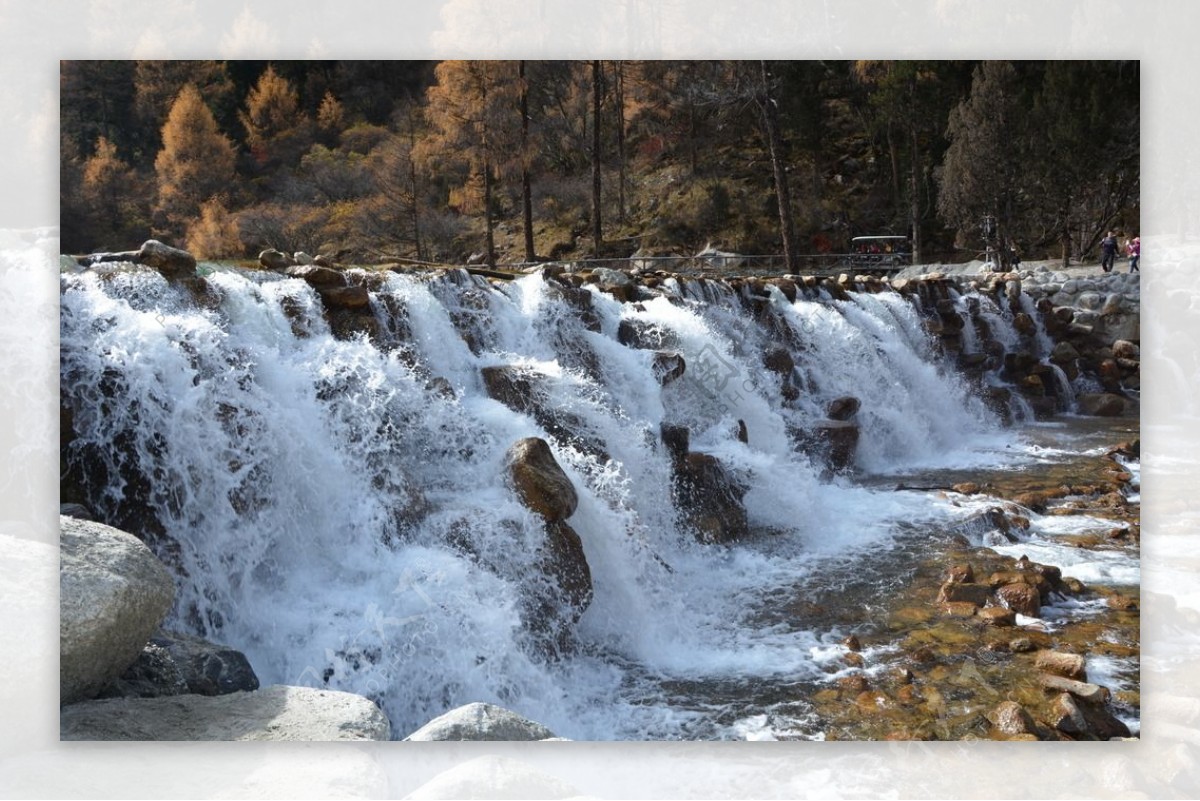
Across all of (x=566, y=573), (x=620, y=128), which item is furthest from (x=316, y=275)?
(x=566, y=573)

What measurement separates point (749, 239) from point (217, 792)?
26.3 ft

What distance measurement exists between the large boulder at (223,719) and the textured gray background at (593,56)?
1.7 inches

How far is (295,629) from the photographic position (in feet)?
12.0

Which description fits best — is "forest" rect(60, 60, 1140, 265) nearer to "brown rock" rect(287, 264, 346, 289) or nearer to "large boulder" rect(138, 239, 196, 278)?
"large boulder" rect(138, 239, 196, 278)

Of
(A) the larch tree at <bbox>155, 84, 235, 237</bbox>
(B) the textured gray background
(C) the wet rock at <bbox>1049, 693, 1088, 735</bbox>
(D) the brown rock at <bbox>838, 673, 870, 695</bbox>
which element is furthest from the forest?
(D) the brown rock at <bbox>838, 673, 870, 695</bbox>

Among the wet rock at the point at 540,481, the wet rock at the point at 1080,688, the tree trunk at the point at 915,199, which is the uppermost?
the tree trunk at the point at 915,199

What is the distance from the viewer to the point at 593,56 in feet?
12.8

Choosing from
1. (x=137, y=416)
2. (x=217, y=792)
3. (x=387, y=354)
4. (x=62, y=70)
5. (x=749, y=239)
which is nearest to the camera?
(x=217, y=792)

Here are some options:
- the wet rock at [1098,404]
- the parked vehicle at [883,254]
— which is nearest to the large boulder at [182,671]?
the wet rock at [1098,404]

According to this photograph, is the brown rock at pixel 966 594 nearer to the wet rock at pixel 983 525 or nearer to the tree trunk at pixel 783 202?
the wet rock at pixel 983 525

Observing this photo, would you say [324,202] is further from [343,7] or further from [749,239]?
[749,239]

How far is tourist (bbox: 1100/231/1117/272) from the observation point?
6.10m

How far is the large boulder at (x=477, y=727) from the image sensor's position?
3100 millimetres

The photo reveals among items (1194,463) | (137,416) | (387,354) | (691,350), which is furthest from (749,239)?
(137,416)
